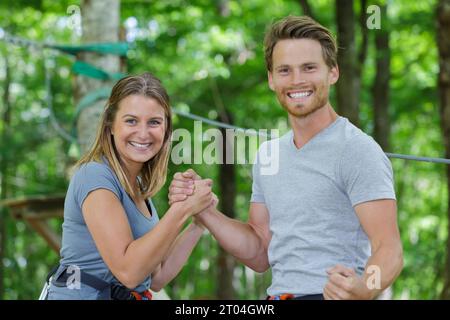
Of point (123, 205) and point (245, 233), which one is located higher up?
point (123, 205)

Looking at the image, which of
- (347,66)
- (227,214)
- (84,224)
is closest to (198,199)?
(84,224)

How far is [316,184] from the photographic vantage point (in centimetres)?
222

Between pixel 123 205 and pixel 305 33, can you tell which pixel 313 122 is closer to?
pixel 305 33

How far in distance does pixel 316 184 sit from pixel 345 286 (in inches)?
16.4

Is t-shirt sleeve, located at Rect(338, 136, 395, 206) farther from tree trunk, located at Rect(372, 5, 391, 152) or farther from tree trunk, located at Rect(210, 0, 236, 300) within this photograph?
tree trunk, located at Rect(210, 0, 236, 300)

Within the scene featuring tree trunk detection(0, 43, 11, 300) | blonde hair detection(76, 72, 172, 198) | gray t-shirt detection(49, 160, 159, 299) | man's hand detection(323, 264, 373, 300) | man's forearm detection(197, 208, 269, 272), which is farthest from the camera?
tree trunk detection(0, 43, 11, 300)

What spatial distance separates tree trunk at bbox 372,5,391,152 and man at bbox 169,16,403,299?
23.3 ft

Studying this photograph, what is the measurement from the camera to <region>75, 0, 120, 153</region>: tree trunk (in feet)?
13.2

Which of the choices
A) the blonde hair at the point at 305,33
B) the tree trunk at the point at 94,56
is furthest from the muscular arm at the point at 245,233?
the tree trunk at the point at 94,56

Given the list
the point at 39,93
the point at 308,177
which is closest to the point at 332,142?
the point at 308,177

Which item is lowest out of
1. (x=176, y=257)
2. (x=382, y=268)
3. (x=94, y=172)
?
(x=176, y=257)

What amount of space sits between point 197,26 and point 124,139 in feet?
23.3

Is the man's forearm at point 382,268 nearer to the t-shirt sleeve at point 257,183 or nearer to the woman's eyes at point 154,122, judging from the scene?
the t-shirt sleeve at point 257,183

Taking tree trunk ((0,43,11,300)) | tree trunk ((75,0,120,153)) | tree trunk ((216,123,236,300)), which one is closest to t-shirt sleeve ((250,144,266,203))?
tree trunk ((75,0,120,153))
